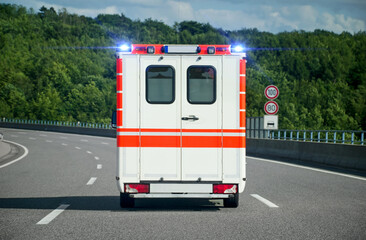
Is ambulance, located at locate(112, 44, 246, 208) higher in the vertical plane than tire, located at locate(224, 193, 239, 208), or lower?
higher

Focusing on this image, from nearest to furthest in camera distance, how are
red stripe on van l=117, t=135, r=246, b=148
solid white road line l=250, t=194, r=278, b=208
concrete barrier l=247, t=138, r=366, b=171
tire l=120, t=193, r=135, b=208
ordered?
red stripe on van l=117, t=135, r=246, b=148 < tire l=120, t=193, r=135, b=208 < solid white road line l=250, t=194, r=278, b=208 < concrete barrier l=247, t=138, r=366, b=171

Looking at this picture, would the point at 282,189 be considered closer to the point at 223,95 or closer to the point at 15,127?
the point at 223,95

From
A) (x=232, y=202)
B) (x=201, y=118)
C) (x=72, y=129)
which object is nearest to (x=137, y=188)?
(x=201, y=118)

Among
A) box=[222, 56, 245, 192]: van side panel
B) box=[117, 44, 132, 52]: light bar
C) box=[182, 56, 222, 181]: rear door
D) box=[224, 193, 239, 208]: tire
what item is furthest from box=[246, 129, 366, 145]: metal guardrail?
box=[117, 44, 132, 52]: light bar

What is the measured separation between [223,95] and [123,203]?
2.50 meters

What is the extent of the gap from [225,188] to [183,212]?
82cm

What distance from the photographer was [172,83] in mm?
8805

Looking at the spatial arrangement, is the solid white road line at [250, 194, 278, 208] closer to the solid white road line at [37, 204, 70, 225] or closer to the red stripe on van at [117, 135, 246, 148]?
the red stripe on van at [117, 135, 246, 148]

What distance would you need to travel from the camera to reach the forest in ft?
413

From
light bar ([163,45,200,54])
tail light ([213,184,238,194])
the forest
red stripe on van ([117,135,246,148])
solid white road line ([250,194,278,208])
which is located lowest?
solid white road line ([250,194,278,208])

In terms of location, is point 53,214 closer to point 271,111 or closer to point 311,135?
point 271,111

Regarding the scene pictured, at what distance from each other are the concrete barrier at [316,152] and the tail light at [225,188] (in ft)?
29.6

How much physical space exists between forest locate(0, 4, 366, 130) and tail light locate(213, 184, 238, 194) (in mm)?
98615

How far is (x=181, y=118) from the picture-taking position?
887 centimetres
